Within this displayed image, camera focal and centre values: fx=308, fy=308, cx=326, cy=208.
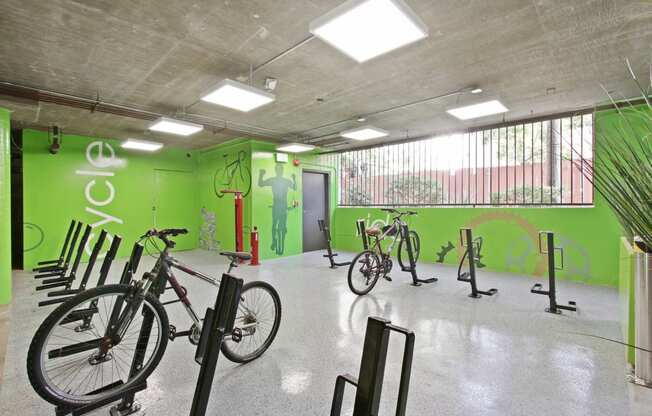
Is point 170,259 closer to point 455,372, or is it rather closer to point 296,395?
point 296,395

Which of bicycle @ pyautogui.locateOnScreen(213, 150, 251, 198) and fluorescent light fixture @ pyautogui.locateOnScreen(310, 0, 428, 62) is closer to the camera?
fluorescent light fixture @ pyautogui.locateOnScreen(310, 0, 428, 62)

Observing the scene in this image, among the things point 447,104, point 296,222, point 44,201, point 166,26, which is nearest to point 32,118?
point 44,201

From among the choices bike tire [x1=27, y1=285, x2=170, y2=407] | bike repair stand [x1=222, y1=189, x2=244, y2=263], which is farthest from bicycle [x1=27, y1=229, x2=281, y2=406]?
bike repair stand [x1=222, y1=189, x2=244, y2=263]

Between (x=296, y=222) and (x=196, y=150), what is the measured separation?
10.9 ft

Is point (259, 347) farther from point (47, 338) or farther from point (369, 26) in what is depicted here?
point (369, 26)

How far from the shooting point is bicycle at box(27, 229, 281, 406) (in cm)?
160

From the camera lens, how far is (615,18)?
2.33m

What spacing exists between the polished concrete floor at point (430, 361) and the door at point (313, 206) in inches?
138

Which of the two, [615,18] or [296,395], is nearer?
[296,395]

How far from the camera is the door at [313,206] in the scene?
7.35m

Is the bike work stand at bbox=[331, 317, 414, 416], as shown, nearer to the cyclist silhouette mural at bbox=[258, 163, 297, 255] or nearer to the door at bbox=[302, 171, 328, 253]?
the cyclist silhouette mural at bbox=[258, 163, 297, 255]

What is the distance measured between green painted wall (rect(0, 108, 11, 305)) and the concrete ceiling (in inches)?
17.0

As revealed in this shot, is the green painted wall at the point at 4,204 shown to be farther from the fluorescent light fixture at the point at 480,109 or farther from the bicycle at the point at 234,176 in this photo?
the fluorescent light fixture at the point at 480,109

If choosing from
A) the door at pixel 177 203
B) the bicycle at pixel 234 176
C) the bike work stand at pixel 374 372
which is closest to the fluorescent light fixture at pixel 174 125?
the bicycle at pixel 234 176
